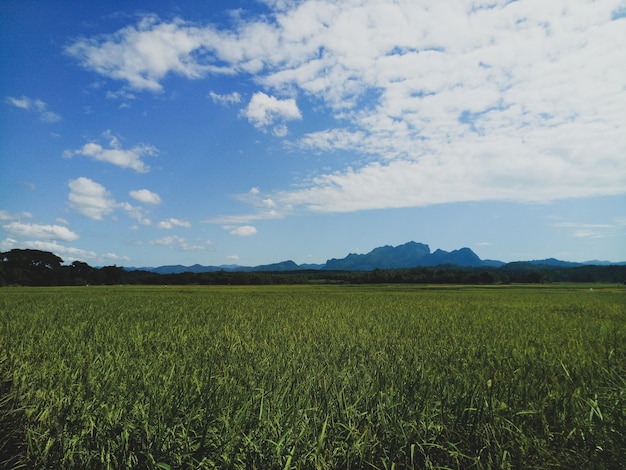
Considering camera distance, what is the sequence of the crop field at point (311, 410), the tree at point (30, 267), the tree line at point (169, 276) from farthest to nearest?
the tree line at point (169, 276)
the tree at point (30, 267)
the crop field at point (311, 410)

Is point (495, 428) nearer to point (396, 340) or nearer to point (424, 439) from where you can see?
point (424, 439)

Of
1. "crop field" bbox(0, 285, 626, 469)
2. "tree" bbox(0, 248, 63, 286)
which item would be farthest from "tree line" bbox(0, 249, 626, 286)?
"crop field" bbox(0, 285, 626, 469)

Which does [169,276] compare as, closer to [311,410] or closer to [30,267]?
[30,267]

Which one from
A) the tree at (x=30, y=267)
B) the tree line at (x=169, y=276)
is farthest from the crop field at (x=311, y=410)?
the tree at (x=30, y=267)

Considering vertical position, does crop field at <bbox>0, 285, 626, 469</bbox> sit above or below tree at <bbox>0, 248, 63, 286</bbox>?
below

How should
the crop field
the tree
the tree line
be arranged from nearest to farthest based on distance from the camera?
1. the crop field
2. the tree
3. the tree line

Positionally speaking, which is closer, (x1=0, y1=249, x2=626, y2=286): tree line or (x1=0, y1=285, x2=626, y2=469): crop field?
(x1=0, y1=285, x2=626, y2=469): crop field

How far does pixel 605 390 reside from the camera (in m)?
4.32

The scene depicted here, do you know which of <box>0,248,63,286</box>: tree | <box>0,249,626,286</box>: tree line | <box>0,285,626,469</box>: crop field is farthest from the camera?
<box>0,249,626,286</box>: tree line

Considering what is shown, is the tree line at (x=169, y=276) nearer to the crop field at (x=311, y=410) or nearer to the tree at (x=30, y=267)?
the tree at (x=30, y=267)

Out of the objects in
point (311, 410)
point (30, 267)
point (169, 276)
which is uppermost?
point (30, 267)

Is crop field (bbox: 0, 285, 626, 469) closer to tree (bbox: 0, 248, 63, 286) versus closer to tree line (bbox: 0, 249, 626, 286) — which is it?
tree line (bbox: 0, 249, 626, 286)

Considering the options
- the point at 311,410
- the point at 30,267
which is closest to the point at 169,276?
the point at 30,267

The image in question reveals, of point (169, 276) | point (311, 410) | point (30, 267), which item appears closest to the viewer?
point (311, 410)
